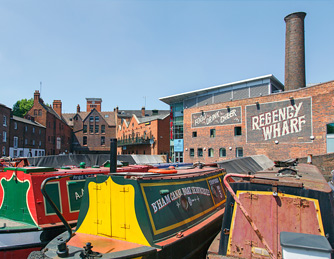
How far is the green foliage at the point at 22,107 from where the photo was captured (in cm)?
5681

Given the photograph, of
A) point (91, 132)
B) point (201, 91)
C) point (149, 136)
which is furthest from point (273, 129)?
point (91, 132)

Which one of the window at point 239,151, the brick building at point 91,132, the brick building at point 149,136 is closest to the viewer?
the window at point 239,151

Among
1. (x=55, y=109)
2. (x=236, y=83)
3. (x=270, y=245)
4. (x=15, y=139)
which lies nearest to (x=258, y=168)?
(x=236, y=83)

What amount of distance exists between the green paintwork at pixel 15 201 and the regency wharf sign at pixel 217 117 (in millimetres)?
21863

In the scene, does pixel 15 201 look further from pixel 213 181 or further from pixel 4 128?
pixel 4 128

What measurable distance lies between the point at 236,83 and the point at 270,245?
25.6 metres

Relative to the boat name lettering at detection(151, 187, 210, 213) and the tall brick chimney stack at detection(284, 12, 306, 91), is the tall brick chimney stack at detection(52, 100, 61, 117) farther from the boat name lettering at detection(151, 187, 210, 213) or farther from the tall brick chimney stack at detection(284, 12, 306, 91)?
the boat name lettering at detection(151, 187, 210, 213)

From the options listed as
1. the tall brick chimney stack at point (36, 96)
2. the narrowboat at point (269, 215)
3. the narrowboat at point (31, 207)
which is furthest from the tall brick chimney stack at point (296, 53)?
the tall brick chimney stack at point (36, 96)

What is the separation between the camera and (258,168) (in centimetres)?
1789

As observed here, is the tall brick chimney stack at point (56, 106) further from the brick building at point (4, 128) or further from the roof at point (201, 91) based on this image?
the roof at point (201, 91)

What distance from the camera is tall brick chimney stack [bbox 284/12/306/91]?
81.7 feet

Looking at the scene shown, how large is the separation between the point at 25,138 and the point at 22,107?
2107 cm

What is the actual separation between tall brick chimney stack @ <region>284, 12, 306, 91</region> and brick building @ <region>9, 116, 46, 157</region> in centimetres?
3290

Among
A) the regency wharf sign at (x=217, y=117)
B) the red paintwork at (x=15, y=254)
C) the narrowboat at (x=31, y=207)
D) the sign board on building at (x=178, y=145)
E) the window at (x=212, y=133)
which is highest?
the regency wharf sign at (x=217, y=117)
